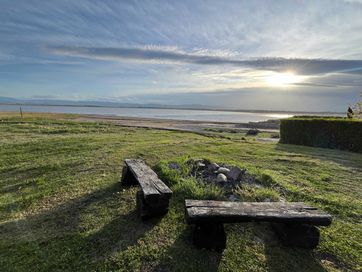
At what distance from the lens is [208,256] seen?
3.34 m

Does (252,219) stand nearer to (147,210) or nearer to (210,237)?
(210,237)

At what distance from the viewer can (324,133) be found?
14.3 metres

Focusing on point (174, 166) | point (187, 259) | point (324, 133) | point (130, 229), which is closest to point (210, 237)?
point (187, 259)

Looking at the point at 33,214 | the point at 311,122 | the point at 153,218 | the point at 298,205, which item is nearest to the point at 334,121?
the point at 311,122

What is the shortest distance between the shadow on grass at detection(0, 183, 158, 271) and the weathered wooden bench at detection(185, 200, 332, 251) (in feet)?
2.98

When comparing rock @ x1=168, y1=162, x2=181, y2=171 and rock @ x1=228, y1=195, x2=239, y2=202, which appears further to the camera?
rock @ x1=168, y1=162, x2=181, y2=171

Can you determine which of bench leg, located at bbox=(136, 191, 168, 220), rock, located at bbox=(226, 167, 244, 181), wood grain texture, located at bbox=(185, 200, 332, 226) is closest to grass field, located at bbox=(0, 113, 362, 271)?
bench leg, located at bbox=(136, 191, 168, 220)

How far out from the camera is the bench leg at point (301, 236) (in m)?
3.56

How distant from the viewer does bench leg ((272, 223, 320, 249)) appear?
3.56 meters

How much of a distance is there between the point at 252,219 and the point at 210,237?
0.58 meters

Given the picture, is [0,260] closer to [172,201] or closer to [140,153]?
[172,201]

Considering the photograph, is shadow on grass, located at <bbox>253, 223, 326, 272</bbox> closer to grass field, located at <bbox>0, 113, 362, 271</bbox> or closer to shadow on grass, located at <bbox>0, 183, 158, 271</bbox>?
→ grass field, located at <bbox>0, 113, 362, 271</bbox>

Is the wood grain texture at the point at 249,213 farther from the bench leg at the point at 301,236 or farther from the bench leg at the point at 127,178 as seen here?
the bench leg at the point at 127,178

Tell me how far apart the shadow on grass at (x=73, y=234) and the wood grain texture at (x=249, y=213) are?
0.95m
